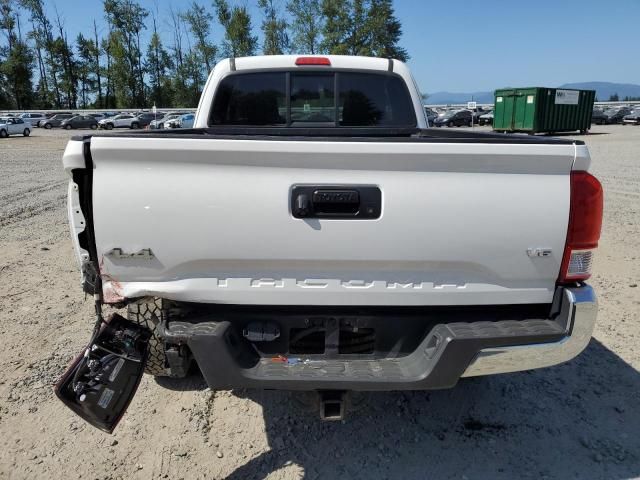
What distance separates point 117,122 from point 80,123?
170 inches

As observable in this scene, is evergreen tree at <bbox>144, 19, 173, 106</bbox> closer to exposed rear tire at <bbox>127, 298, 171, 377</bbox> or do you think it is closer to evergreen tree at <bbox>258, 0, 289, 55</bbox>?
evergreen tree at <bbox>258, 0, 289, 55</bbox>

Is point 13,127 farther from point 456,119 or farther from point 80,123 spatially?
point 456,119

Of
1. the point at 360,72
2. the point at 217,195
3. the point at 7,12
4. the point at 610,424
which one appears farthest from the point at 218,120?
the point at 7,12

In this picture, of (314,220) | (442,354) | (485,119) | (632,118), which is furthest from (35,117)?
(442,354)

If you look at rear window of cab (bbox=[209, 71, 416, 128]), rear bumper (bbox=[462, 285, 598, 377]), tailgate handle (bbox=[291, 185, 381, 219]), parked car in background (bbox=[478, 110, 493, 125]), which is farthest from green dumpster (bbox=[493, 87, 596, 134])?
tailgate handle (bbox=[291, 185, 381, 219])

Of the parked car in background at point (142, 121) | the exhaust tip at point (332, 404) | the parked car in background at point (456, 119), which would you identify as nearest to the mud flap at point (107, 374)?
the exhaust tip at point (332, 404)

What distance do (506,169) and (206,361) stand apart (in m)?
1.58

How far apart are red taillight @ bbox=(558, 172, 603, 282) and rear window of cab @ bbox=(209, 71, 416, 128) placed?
2394mm

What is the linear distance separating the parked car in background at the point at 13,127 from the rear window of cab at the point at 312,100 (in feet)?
137

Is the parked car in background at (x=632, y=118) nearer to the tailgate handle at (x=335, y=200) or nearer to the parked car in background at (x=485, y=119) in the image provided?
the parked car in background at (x=485, y=119)

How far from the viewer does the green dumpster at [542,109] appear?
1347 inches

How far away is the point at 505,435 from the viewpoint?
3064 mm

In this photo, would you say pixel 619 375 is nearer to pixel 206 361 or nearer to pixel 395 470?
pixel 395 470

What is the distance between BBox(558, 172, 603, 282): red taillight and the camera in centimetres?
226
